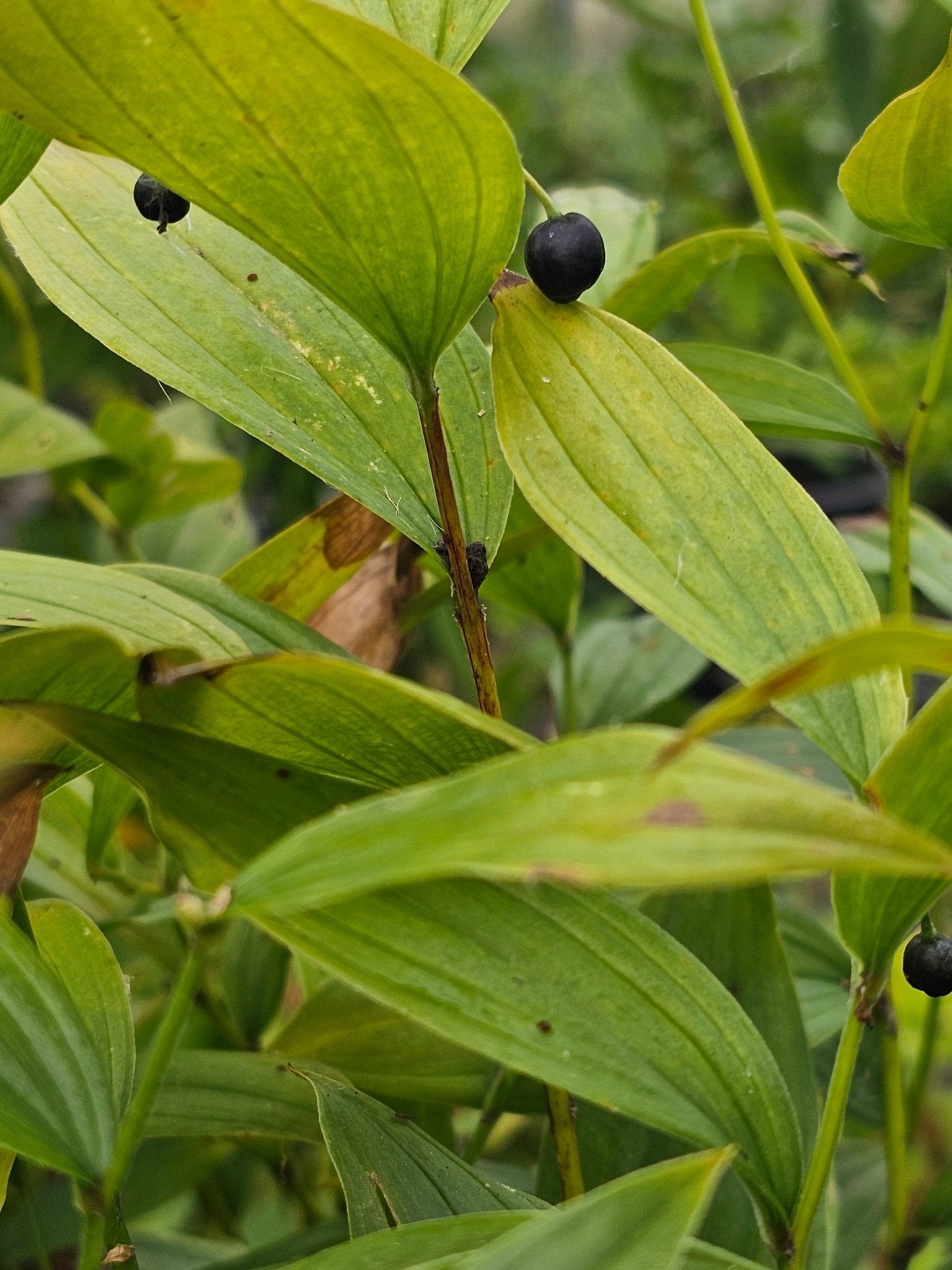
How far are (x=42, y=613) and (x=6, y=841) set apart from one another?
6cm

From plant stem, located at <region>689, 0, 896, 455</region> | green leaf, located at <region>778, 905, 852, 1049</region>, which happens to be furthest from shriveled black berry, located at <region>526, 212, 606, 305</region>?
green leaf, located at <region>778, 905, 852, 1049</region>

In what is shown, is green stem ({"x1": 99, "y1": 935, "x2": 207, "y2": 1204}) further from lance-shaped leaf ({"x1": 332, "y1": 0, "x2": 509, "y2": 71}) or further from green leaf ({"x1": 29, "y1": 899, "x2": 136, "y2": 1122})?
lance-shaped leaf ({"x1": 332, "y1": 0, "x2": 509, "y2": 71})

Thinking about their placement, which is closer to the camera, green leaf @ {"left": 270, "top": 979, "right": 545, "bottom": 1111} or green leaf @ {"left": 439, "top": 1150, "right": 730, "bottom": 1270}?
green leaf @ {"left": 439, "top": 1150, "right": 730, "bottom": 1270}

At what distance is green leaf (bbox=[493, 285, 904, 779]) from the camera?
32 cm

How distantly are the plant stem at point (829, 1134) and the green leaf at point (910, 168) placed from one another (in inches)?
10.2

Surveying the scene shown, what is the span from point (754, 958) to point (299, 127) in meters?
0.32

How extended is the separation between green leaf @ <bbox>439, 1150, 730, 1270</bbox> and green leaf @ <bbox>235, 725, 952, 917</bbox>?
81mm

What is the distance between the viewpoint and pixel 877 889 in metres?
0.32

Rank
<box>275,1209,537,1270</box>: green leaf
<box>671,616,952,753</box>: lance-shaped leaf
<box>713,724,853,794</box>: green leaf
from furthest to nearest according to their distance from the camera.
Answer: <box>713,724,853,794</box>: green leaf → <box>275,1209,537,1270</box>: green leaf → <box>671,616,952,753</box>: lance-shaped leaf

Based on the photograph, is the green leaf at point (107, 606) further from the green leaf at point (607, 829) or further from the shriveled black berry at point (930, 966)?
the shriveled black berry at point (930, 966)

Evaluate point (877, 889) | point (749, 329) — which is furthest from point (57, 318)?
point (877, 889)

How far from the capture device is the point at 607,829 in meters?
0.21

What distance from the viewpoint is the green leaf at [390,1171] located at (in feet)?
1.12

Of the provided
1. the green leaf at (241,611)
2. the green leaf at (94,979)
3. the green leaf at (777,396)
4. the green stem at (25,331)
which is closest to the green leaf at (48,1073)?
A: the green leaf at (94,979)
